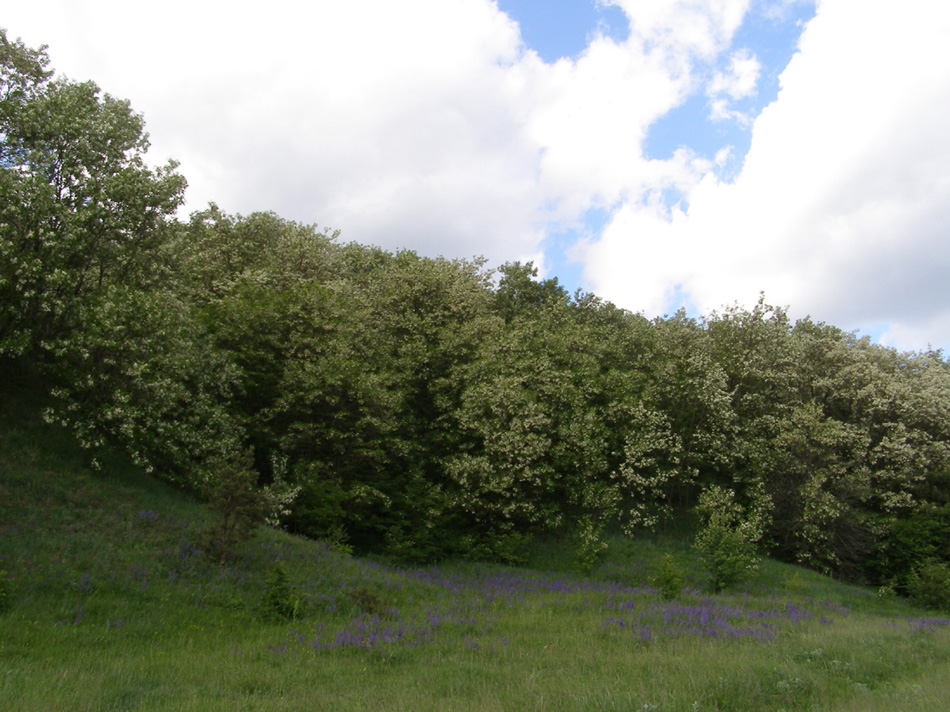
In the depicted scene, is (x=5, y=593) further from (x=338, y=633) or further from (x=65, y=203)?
(x=65, y=203)

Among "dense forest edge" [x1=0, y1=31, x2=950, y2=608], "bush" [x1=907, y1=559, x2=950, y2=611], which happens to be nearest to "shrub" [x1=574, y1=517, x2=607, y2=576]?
"dense forest edge" [x1=0, y1=31, x2=950, y2=608]

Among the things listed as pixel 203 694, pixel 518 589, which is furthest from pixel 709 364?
pixel 203 694

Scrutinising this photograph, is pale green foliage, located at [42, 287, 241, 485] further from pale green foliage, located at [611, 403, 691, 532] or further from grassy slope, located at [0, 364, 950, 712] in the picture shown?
pale green foliage, located at [611, 403, 691, 532]

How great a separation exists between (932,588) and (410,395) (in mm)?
27386

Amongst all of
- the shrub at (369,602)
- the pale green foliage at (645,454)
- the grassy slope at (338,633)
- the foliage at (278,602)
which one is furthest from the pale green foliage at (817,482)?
the foliage at (278,602)

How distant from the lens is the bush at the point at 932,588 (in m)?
27.0

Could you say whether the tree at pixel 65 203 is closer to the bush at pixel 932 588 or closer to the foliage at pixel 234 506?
the foliage at pixel 234 506

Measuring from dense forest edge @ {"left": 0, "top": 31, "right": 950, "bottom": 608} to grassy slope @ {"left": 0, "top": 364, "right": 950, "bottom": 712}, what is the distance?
1.60 m

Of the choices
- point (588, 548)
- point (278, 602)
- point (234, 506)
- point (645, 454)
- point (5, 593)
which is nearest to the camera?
point (5, 593)

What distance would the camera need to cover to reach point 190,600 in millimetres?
14742

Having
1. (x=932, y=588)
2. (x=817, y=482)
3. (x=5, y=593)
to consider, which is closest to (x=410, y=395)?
(x=5, y=593)

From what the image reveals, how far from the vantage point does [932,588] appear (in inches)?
1075

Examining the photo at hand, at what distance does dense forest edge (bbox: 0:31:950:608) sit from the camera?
18.9m

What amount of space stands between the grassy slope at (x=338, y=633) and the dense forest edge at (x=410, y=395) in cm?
160
